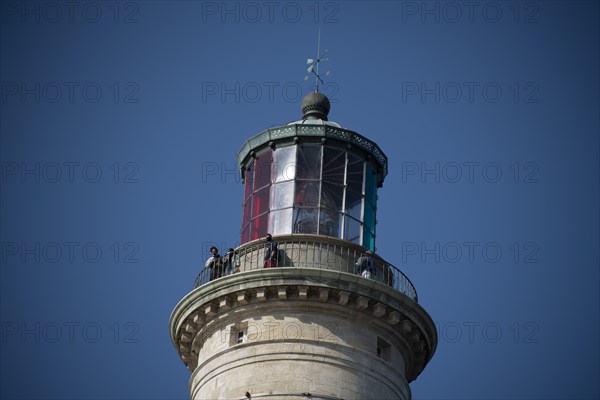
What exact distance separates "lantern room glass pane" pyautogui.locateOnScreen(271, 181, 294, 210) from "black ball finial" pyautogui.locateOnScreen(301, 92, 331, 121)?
8.54 feet

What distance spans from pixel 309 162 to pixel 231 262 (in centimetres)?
369

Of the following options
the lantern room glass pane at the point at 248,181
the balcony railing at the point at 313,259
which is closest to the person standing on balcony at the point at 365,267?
the balcony railing at the point at 313,259

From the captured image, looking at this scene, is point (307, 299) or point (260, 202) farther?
point (260, 202)

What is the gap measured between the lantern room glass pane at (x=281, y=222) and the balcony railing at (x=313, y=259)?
831mm

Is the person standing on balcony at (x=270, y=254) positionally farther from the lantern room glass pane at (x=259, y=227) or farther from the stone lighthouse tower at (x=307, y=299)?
the lantern room glass pane at (x=259, y=227)

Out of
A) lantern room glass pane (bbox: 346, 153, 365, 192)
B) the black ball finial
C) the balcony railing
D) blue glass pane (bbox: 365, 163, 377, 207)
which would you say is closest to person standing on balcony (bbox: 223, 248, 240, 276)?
the balcony railing

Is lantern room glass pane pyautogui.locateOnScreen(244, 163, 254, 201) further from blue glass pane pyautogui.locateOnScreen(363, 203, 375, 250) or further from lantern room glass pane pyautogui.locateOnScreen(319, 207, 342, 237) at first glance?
blue glass pane pyautogui.locateOnScreen(363, 203, 375, 250)

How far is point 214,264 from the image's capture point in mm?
38375

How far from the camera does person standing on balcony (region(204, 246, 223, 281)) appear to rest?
38281 millimetres

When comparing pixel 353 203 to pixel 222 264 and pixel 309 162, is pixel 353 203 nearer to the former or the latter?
pixel 309 162

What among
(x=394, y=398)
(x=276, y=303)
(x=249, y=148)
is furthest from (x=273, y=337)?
(x=249, y=148)

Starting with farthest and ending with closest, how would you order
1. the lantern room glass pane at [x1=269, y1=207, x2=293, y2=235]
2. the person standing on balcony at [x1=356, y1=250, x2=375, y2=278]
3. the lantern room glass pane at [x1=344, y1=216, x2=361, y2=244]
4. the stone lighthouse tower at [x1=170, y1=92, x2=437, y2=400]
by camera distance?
the lantern room glass pane at [x1=344, y1=216, x2=361, y2=244], the lantern room glass pane at [x1=269, y1=207, x2=293, y2=235], the person standing on balcony at [x1=356, y1=250, x2=375, y2=278], the stone lighthouse tower at [x1=170, y1=92, x2=437, y2=400]

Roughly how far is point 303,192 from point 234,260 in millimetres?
2769

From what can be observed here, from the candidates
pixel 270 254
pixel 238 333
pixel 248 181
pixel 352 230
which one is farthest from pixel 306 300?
pixel 248 181
